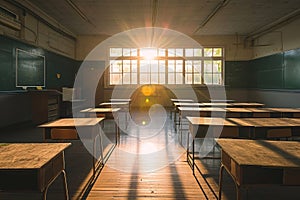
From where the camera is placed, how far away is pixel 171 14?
8289mm

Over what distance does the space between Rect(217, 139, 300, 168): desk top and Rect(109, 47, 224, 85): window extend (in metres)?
10.5

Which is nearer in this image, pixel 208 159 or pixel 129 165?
pixel 129 165

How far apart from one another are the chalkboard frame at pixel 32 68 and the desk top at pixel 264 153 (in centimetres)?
624

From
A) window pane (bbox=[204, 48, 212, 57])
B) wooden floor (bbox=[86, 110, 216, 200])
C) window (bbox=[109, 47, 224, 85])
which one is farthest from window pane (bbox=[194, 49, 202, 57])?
wooden floor (bbox=[86, 110, 216, 200])

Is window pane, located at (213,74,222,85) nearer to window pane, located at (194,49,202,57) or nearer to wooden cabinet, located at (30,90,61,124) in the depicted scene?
window pane, located at (194,49,202,57)

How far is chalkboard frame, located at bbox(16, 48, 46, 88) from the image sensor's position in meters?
6.73

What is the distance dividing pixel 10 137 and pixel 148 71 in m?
7.85

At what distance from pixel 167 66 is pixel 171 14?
417 cm

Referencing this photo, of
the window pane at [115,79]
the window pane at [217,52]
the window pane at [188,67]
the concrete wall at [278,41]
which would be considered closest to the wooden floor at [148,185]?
the concrete wall at [278,41]

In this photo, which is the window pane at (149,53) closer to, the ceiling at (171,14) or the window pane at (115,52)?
the window pane at (115,52)

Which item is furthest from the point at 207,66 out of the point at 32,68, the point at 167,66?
the point at 32,68

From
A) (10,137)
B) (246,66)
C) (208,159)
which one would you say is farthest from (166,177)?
(246,66)

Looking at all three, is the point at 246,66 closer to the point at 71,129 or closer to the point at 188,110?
the point at 188,110

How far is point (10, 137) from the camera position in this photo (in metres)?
5.36
